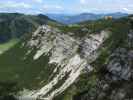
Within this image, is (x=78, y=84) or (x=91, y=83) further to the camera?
(x=78, y=84)

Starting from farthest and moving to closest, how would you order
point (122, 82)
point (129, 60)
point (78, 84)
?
point (78, 84)
point (129, 60)
point (122, 82)

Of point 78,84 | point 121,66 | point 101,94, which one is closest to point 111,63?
point 121,66

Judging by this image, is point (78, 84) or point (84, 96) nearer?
point (84, 96)

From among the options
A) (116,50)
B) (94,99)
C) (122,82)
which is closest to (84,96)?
(94,99)

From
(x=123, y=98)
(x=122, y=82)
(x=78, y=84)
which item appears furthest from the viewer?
(x=78, y=84)

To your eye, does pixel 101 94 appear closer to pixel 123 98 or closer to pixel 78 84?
pixel 123 98

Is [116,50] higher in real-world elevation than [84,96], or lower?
higher

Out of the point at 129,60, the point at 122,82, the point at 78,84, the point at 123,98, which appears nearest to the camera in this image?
the point at 123,98

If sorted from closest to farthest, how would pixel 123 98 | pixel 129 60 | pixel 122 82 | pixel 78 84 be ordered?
pixel 123 98
pixel 122 82
pixel 129 60
pixel 78 84

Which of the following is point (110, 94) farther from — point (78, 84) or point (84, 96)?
→ point (78, 84)
